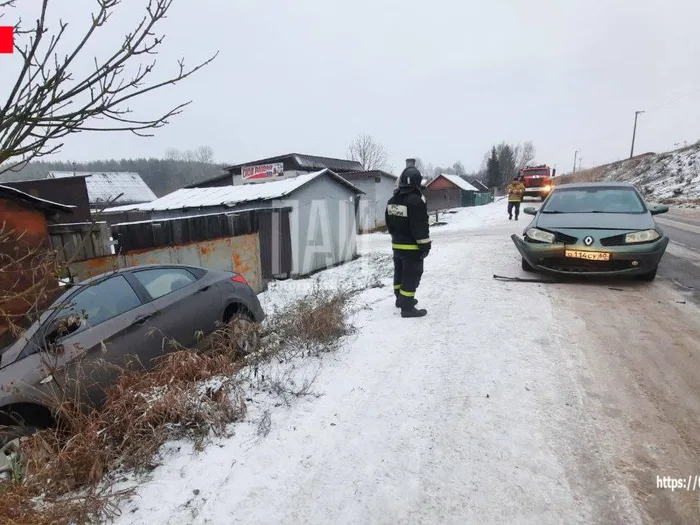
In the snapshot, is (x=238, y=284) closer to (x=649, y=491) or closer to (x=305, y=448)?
(x=305, y=448)

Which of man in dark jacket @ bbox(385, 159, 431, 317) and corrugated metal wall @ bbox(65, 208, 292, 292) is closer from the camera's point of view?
man in dark jacket @ bbox(385, 159, 431, 317)

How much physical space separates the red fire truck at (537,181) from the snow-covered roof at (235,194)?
49.2ft

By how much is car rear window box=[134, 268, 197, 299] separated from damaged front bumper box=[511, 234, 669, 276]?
16.3 ft

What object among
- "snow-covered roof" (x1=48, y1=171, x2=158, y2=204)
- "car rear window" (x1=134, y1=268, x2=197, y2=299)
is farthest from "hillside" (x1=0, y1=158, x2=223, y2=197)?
"car rear window" (x1=134, y1=268, x2=197, y2=299)

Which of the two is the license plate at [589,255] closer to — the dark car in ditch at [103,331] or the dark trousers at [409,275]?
the dark trousers at [409,275]

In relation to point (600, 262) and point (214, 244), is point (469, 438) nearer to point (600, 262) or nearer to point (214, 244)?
point (600, 262)

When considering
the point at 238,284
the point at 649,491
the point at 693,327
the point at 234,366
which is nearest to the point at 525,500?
the point at 649,491

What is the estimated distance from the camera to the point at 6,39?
1493 mm

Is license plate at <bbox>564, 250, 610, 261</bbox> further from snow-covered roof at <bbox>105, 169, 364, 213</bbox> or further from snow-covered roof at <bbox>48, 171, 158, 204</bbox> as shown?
snow-covered roof at <bbox>48, 171, 158, 204</bbox>

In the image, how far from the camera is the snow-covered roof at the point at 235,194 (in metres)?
12.9

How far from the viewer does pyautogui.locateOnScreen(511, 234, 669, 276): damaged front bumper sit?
500cm

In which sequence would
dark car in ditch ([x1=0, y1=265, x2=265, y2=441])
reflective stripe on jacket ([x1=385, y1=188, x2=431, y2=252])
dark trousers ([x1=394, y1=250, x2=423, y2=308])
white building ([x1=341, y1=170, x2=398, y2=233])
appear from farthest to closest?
white building ([x1=341, y1=170, x2=398, y2=233]), dark trousers ([x1=394, y1=250, x2=423, y2=308]), reflective stripe on jacket ([x1=385, y1=188, x2=431, y2=252]), dark car in ditch ([x1=0, y1=265, x2=265, y2=441])

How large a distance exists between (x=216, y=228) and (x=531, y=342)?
8.00m

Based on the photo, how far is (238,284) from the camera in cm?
534
